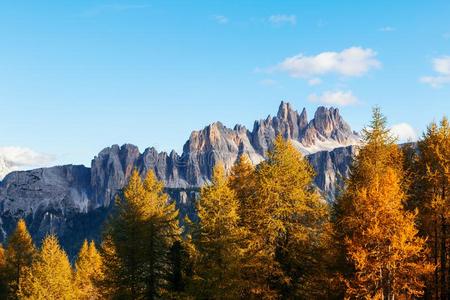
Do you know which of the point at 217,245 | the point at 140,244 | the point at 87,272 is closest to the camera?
the point at 217,245

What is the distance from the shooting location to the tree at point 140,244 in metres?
38.5

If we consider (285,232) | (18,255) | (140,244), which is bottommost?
(18,255)

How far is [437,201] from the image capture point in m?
29.7

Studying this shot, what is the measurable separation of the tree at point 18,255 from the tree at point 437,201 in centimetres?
4451

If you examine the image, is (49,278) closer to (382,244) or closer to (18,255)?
(18,255)

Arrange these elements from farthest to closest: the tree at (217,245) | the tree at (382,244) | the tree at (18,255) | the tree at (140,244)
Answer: the tree at (18,255)
the tree at (140,244)
the tree at (217,245)
the tree at (382,244)

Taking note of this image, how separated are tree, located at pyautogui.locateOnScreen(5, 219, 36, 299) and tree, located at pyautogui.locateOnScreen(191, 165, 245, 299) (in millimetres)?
32471

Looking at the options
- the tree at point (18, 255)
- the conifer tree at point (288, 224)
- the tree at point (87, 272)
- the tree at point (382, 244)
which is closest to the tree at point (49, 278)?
the tree at point (18, 255)

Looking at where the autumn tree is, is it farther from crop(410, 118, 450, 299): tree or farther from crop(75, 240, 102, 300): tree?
crop(75, 240, 102, 300): tree

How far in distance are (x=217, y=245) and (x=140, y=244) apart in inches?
395

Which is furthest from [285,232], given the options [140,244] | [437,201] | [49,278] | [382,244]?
[49,278]

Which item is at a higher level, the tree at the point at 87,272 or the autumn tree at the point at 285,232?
the autumn tree at the point at 285,232

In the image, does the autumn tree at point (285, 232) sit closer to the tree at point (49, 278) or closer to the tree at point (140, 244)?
the tree at point (140, 244)

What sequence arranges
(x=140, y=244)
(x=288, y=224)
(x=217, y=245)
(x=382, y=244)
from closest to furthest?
(x=382, y=244) → (x=288, y=224) → (x=217, y=245) → (x=140, y=244)
